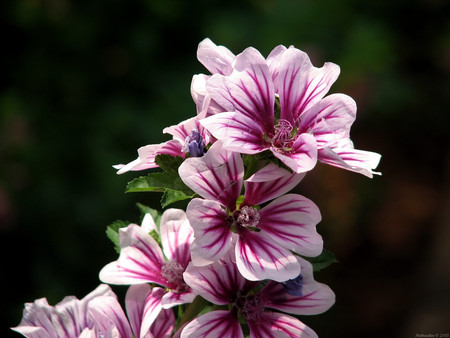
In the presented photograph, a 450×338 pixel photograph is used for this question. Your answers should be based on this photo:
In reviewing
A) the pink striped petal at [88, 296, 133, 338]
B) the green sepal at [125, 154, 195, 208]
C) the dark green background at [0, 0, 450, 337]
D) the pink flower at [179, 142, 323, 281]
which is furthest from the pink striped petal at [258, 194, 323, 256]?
the dark green background at [0, 0, 450, 337]

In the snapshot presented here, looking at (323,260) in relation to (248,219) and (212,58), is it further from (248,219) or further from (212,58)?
(212,58)

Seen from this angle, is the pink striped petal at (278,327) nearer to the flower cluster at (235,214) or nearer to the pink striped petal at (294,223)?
the flower cluster at (235,214)

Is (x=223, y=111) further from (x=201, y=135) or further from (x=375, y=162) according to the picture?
(x=375, y=162)

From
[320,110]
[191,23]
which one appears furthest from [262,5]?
[320,110]

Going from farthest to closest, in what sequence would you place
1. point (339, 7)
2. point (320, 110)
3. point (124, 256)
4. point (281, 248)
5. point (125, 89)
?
→ point (339, 7)
point (125, 89)
point (124, 256)
point (320, 110)
point (281, 248)

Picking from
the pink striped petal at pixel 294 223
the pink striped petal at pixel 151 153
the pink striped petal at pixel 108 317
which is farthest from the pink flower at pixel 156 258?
the pink striped petal at pixel 294 223

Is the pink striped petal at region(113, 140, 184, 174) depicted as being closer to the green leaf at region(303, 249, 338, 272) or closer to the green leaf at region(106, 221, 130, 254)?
the green leaf at region(106, 221, 130, 254)

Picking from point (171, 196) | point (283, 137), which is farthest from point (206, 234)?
point (283, 137)
